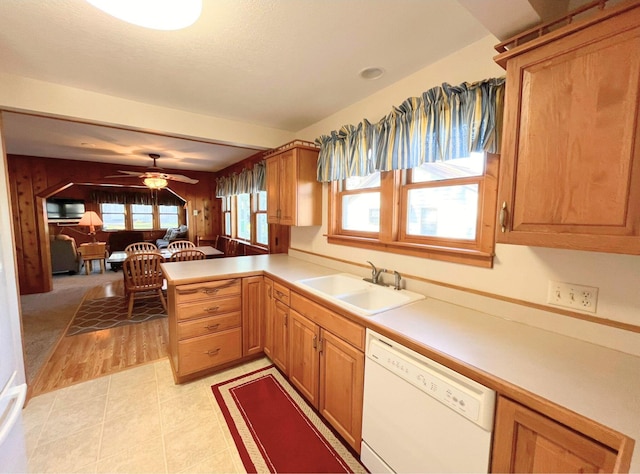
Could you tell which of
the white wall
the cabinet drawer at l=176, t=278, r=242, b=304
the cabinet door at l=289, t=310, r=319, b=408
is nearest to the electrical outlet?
the white wall

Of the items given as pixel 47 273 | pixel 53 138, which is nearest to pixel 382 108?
pixel 53 138

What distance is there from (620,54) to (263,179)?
3565 millimetres

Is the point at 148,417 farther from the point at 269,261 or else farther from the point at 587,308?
the point at 587,308

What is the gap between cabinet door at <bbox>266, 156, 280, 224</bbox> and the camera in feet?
9.29

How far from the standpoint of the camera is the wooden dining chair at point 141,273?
138 inches

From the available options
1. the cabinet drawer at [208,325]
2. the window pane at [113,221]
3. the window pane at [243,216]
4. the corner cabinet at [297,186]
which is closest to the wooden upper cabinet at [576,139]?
the corner cabinet at [297,186]

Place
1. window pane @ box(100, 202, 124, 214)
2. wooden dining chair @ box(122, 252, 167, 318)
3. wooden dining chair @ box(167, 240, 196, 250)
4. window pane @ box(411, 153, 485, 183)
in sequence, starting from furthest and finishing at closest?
window pane @ box(100, 202, 124, 214), wooden dining chair @ box(167, 240, 196, 250), wooden dining chair @ box(122, 252, 167, 318), window pane @ box(411, 153, 485, 183)

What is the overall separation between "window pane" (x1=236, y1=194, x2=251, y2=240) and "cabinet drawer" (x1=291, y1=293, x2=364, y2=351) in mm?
3527

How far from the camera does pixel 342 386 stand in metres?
1.56

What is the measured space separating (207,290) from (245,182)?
2.71m

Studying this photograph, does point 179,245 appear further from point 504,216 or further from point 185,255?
point 504,216

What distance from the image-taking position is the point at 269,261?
293 cm

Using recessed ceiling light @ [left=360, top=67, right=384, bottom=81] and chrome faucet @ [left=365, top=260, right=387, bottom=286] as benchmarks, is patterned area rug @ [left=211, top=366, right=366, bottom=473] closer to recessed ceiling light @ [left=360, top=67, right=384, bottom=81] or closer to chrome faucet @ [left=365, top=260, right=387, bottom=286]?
chrome faucet @ [left=365, top=260, right=387, bottom=286]

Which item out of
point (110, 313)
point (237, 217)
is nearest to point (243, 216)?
point (237, 217)
